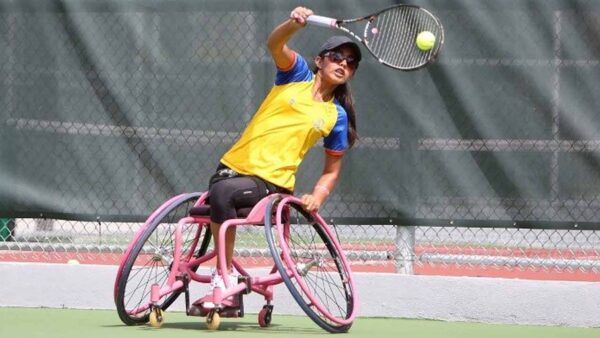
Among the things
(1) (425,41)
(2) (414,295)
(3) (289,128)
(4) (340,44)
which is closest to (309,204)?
(3) (289,128)

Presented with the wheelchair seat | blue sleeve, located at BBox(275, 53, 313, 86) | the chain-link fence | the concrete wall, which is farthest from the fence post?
the wheelchair seat

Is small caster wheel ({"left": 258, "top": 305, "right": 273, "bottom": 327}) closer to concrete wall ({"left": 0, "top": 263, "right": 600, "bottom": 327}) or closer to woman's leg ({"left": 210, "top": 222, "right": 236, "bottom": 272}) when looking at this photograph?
woman's leg ({"left": 210, "top": 222, "right": 236, "bottom": 272})

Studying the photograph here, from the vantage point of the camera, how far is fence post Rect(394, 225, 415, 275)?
707 centimetres

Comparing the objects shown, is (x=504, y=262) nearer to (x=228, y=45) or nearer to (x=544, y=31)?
(x=544, y=31)

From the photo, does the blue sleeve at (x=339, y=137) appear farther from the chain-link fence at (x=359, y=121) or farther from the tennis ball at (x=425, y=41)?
the chain-link fence at (x=359, y=121)

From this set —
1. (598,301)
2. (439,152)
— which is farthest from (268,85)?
(598,301)

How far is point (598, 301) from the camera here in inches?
264

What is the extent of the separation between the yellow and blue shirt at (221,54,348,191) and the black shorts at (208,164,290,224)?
0.24ft

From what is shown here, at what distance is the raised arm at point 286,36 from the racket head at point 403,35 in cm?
37

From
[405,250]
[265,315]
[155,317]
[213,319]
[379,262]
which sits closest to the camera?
[213,319]

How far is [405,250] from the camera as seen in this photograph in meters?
7.09

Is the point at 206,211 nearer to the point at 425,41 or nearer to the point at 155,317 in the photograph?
the point at 155,317

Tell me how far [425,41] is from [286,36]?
668mm

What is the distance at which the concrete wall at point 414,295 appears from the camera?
266 inches
